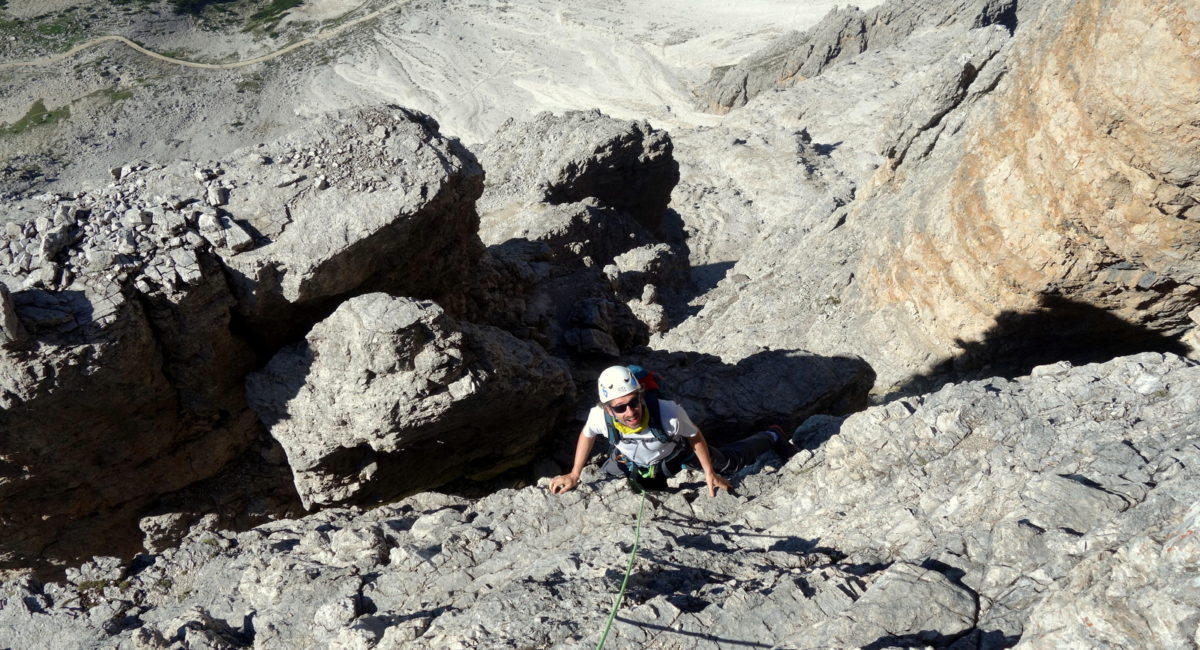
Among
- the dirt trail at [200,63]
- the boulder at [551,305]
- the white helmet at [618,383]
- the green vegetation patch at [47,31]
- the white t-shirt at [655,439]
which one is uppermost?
the green vegetation patch at [47,31]

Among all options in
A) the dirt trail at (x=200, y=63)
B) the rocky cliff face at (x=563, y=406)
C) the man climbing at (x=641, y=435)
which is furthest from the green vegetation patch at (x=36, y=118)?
the man climbing at (x=641, y=435)

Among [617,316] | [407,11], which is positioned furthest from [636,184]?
[407,11]

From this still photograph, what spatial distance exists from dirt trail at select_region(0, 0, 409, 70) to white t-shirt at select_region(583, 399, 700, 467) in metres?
60.7

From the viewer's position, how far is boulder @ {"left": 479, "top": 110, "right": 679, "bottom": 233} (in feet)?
68.2

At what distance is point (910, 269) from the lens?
12891 mm

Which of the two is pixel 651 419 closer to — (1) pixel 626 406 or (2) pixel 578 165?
(1) pixel 626 406

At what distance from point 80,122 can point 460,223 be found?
54.0 metres

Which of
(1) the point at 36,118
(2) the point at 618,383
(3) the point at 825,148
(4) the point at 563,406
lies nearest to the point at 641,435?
(2) the point at 618,383

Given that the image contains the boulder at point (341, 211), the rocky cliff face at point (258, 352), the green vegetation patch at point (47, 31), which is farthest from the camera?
the green vegetation patch at point (47, 31)

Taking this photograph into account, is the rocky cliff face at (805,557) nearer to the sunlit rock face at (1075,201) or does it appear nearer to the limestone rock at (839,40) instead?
the sunlit rock face at (1075,201)

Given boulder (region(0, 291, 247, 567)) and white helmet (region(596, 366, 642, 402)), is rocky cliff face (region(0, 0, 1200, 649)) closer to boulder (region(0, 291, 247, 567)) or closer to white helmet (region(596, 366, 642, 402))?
boulder (region(0, 291, 247, 567))

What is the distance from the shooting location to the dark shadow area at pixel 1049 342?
10.4m

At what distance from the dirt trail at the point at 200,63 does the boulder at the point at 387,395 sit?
189 ft

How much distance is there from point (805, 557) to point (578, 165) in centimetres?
1563
